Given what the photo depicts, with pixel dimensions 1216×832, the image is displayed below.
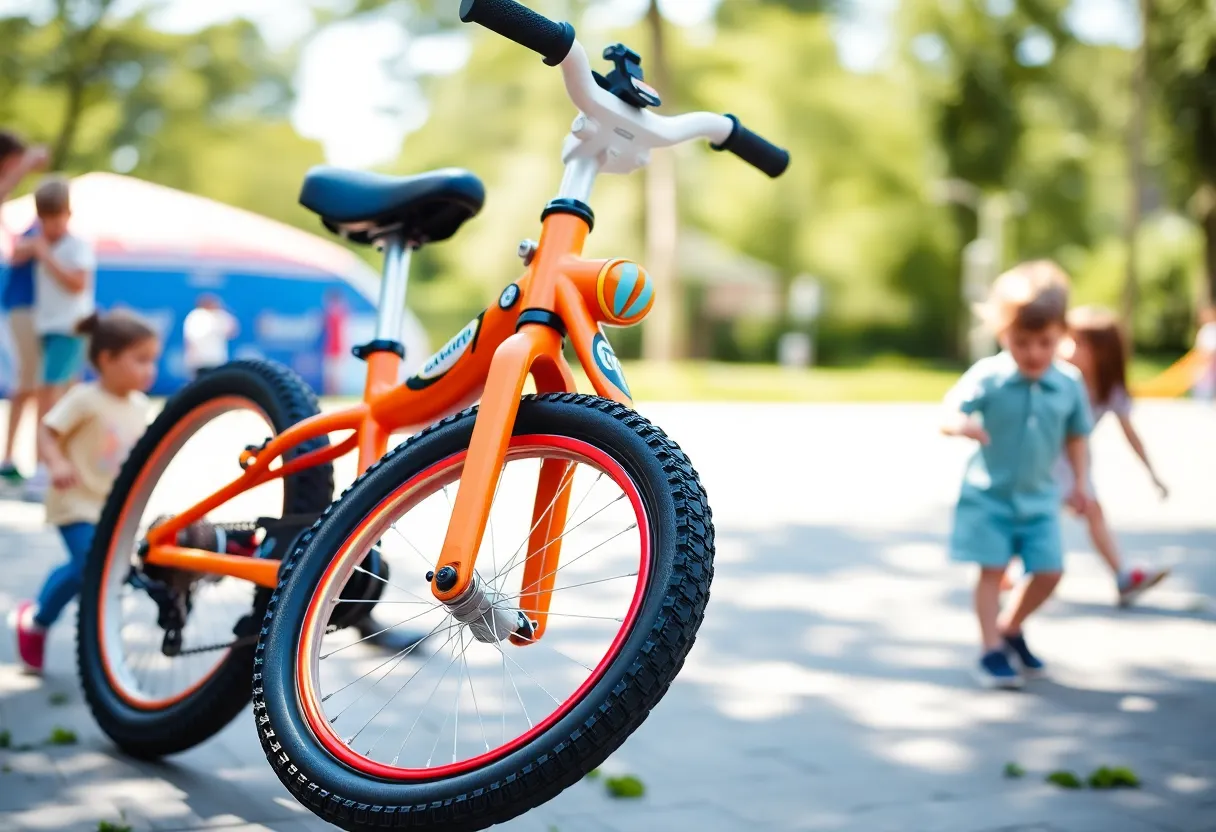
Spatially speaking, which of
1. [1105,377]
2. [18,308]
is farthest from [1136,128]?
[18,308]

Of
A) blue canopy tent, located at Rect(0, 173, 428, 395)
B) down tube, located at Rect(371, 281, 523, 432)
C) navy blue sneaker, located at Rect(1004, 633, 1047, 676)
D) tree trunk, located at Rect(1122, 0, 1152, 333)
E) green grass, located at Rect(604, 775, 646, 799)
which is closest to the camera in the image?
down tube, located at Rect(371, 281, 523, 432)

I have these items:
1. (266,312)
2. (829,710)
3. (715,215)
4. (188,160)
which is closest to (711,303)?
(715,215)

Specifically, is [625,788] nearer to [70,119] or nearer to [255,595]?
[255,595]

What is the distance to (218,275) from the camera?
66.4ft

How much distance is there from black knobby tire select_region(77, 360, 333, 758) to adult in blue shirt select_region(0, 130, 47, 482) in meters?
3.70

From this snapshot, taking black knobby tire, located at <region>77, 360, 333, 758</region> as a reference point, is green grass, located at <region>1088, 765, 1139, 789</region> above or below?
below

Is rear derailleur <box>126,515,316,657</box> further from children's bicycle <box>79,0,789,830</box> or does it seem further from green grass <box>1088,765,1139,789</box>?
green grass <box>1088,765,1139,789</box>

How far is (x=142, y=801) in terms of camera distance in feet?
10.5

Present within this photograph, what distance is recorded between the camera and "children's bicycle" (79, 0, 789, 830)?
2283 millimetres

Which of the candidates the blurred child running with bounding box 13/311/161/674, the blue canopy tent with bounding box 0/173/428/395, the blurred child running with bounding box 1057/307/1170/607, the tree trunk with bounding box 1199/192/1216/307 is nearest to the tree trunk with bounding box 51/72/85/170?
the blue canopy tent with bounding box 0/173/428/395

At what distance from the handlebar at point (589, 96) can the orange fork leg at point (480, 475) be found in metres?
0.59

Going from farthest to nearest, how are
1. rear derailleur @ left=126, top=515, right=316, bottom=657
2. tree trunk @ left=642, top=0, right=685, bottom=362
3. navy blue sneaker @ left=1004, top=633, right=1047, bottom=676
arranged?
tree trunk @ left=642, top=0, right=685, bottom=362 → navy blue sneaker @ left=1004, top=633, right=1047, bottom=676 → rear derailleur @ left=126, top=515, right=316, bottom=657

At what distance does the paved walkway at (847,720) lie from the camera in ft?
10.6

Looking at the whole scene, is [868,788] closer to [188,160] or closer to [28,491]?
[28,491]
